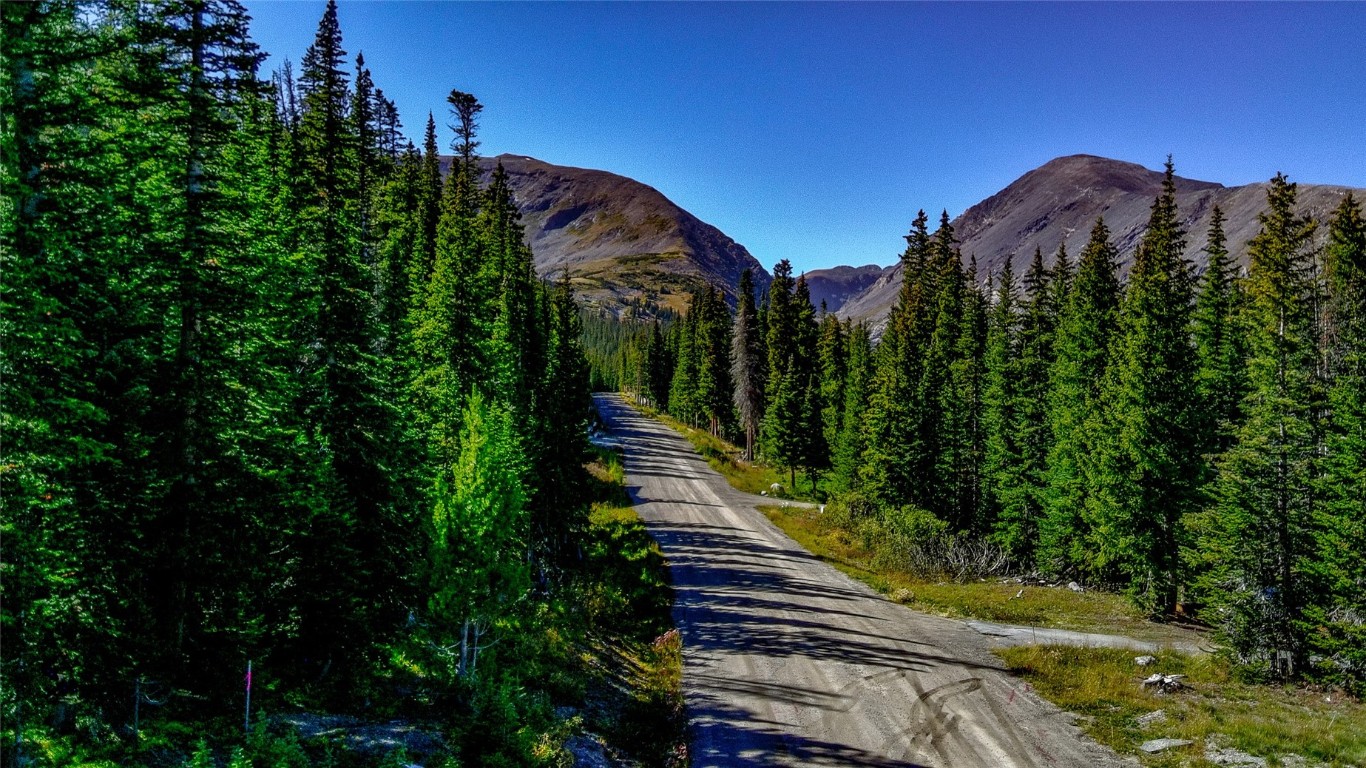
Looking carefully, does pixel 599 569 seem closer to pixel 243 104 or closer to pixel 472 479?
pixel 472 479

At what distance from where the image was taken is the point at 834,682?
1917 centimetres

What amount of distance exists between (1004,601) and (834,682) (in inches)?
525

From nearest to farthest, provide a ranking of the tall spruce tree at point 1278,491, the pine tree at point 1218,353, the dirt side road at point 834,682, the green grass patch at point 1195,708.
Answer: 1. the green grass patch at point 1195,708
2. the dirt side road at point 834,682
3. the tall spruce tree at point 1278,491
4. the pine tree at point 1218,353

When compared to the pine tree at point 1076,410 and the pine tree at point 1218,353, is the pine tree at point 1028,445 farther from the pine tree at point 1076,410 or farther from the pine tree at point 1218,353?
the pine tree at point 1218,353

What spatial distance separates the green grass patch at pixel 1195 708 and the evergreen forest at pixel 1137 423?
4.30 feet

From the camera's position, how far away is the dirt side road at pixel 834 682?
602 inches

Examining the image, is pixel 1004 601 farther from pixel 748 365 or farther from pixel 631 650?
pixel 748 365

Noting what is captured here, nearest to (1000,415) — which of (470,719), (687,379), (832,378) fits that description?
(832,378)

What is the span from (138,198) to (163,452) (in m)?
4.02

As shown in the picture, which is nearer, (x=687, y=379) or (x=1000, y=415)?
(x=1000, y=415)

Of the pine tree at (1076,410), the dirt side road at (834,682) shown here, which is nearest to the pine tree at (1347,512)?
the dirt side road at (834,682)

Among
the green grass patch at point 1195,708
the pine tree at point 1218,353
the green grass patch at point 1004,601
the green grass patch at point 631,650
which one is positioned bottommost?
the green grass patch at point 1004,601

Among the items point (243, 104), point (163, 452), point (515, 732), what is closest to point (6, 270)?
point (163, 452)

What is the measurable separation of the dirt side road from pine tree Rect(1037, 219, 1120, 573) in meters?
12.2
